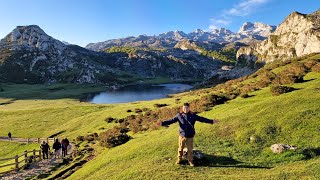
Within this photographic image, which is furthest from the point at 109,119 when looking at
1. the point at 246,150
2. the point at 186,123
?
the point at 186,123

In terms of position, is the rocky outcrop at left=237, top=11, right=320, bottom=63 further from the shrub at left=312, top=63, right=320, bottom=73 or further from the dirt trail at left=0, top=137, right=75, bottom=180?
the dirt trail at left=0, top=137, right=75, bottom=180

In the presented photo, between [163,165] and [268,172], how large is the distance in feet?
24.6

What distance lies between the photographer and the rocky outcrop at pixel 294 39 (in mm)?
129775

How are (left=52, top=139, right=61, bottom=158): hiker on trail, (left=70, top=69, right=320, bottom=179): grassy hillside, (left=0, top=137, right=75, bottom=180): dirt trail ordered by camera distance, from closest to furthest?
(left=70, top=69, right=320, bottom=179): grassy hillside, (left=0, top=137, right=75, bottom=180): dirt trail, (left=52, top=139, right=61, bottom=158): hiker on trail

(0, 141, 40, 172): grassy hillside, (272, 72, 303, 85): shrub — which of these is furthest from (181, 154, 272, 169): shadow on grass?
(0, 141, 40, 172): grassy hillside

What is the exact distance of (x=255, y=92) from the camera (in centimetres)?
4975

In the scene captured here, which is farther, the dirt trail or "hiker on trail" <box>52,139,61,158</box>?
"hiker on trail" <box>52,139,61,158</box>

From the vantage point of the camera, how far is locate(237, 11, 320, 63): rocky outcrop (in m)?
130

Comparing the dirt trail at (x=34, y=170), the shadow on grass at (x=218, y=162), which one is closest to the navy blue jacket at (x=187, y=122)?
the shadow on grass at (x=218, y=162)

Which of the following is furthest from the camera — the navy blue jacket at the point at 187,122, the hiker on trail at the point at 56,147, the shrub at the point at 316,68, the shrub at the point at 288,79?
the shrub at the point at 316,68

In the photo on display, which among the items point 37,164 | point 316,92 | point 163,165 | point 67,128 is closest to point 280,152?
point 163,165

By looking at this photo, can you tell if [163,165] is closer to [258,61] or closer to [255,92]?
[255,92]

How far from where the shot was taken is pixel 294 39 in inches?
6171

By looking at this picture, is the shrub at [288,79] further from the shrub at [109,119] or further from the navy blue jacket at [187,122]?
the navy blue jacket at [187,122]
